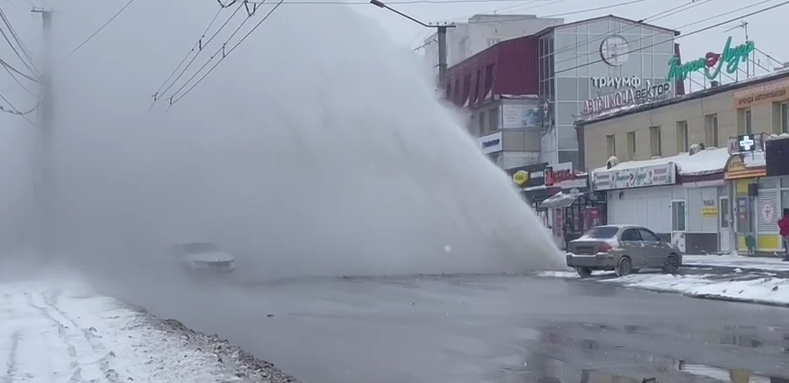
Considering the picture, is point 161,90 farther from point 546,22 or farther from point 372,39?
point 546,22

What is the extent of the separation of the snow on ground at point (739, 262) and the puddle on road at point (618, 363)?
51.4 feet

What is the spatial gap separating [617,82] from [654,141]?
18.4 m

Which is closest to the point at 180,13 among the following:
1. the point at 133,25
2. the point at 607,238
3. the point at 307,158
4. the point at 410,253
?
the point at 133,25

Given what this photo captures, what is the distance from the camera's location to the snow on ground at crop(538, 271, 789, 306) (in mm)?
21281

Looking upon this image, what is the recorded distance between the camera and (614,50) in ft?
210

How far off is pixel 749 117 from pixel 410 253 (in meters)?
15.1

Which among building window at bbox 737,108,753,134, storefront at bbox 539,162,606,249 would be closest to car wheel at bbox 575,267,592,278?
building window at bbox 737,108,753,134

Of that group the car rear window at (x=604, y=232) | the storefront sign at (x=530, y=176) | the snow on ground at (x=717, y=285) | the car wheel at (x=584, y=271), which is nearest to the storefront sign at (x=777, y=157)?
the car rear window at (x=604, y=232)

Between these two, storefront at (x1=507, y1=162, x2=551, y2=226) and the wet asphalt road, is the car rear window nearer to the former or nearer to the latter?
the wet asphalt road

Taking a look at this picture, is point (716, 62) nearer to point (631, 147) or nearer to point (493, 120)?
point (631, 147)

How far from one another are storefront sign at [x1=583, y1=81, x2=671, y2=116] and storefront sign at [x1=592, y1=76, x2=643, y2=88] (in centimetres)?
1059

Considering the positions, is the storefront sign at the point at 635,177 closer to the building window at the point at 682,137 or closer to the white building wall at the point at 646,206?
the white building wall at the point at 646,206

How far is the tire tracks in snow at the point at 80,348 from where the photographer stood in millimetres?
10633

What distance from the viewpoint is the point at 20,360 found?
11977 millimetres
